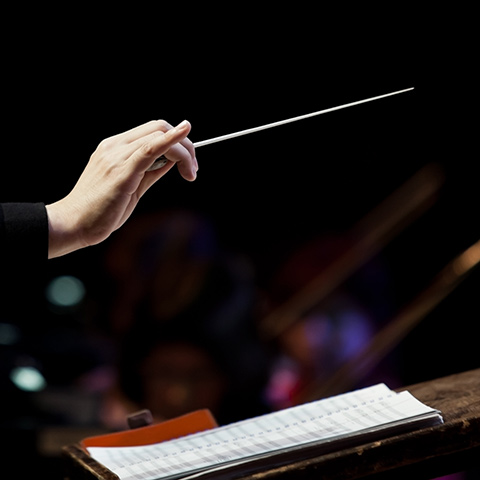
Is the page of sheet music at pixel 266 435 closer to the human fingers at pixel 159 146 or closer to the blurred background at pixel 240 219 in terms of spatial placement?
the human fingers at pixel 159 146

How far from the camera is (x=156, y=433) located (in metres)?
1.45

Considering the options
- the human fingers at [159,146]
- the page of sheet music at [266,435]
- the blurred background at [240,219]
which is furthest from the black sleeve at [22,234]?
the blurred background at [240,219]

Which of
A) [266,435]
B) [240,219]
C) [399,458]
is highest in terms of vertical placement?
[240,219]

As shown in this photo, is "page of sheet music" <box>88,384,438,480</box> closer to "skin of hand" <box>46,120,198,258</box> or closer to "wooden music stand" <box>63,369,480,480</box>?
"wooden music stand" <box>63,369,480,480</box>

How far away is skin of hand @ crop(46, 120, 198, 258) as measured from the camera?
1308mm

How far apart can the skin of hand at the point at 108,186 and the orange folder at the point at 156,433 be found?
347 mm

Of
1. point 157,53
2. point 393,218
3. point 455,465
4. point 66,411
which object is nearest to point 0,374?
point 66,411

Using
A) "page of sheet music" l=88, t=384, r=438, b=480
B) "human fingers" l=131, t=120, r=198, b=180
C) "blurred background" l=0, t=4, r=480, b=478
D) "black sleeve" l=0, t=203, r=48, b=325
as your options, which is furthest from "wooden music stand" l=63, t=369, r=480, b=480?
"blurred background" l=0, t=4, r=480, b=478

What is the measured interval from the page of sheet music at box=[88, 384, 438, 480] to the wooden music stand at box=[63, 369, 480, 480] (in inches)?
1.2

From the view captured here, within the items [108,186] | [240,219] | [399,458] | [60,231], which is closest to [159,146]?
[108,186]

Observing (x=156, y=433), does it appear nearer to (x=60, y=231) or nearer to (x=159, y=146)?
(x=60, y=231)

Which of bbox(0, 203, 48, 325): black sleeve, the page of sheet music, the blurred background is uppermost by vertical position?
the blurred background

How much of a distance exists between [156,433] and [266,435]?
260 millimetres

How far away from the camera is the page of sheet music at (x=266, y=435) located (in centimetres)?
119
